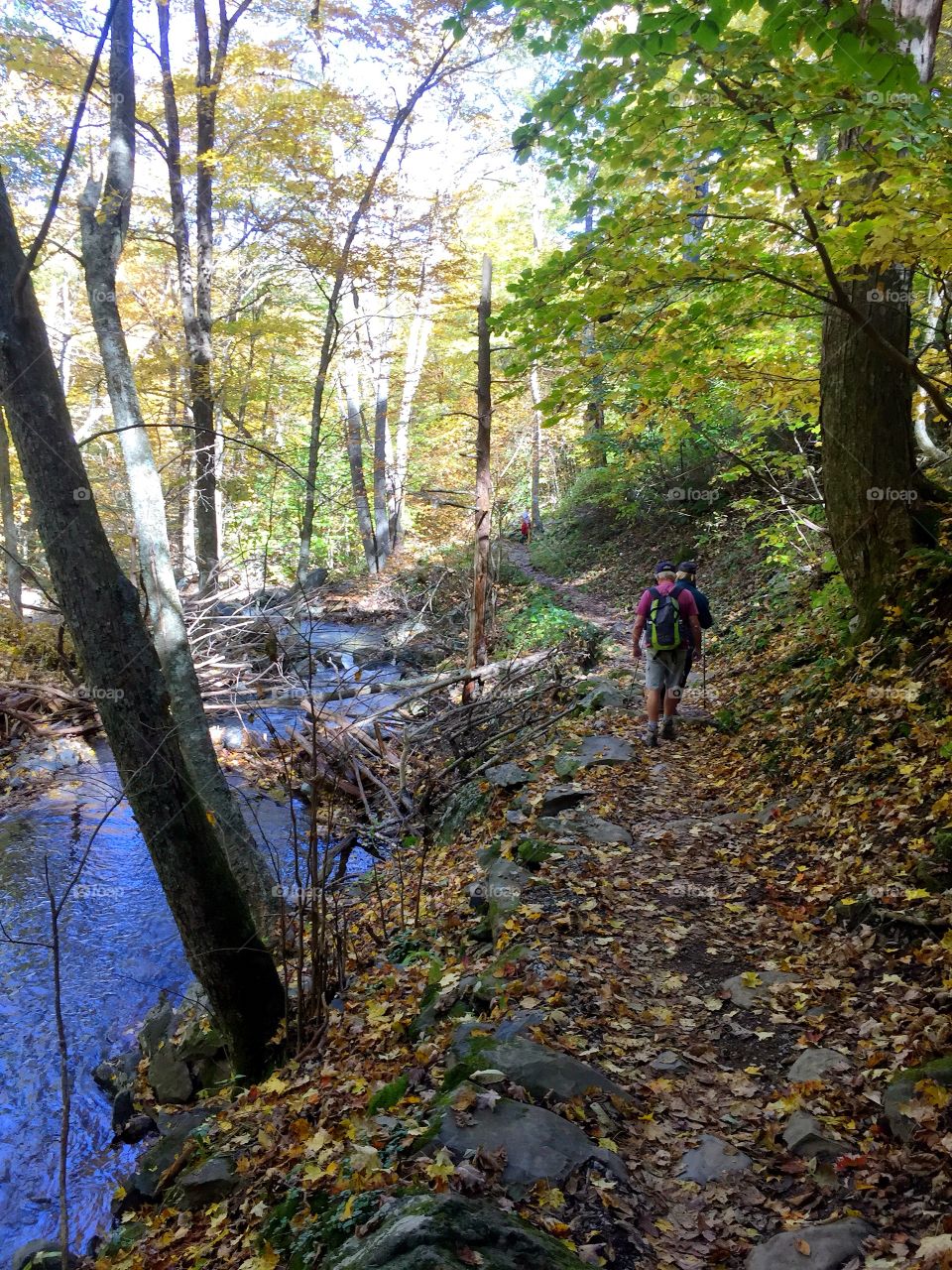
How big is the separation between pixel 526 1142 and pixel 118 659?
3.48 metres

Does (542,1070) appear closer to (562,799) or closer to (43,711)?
(562,799)

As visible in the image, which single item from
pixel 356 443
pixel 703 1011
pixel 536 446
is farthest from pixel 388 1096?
pixel 536 446

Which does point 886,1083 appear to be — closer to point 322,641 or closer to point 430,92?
point 322,641

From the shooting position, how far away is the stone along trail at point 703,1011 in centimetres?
283

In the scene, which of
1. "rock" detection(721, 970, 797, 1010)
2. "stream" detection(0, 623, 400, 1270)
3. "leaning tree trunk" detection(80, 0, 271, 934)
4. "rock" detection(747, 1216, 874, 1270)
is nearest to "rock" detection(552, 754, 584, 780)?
"stream" detection(0, 623, 400, 1270)

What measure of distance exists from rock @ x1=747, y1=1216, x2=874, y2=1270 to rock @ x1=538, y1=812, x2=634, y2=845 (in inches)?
154

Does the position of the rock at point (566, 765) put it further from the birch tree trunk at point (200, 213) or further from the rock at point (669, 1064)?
the birch tree trunk at point (200, 213)

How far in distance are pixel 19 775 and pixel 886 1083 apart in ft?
37.3

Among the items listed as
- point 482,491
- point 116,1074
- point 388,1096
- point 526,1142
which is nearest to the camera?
point 526,1142

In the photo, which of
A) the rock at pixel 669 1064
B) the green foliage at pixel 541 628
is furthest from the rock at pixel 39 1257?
the green foliage at pixel 541 628

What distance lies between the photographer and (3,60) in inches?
342

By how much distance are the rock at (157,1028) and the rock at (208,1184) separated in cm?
221

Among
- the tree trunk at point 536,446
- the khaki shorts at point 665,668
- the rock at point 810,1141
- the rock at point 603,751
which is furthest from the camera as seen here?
the tree trunk at point 536,446

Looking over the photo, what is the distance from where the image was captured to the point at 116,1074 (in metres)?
5.84
